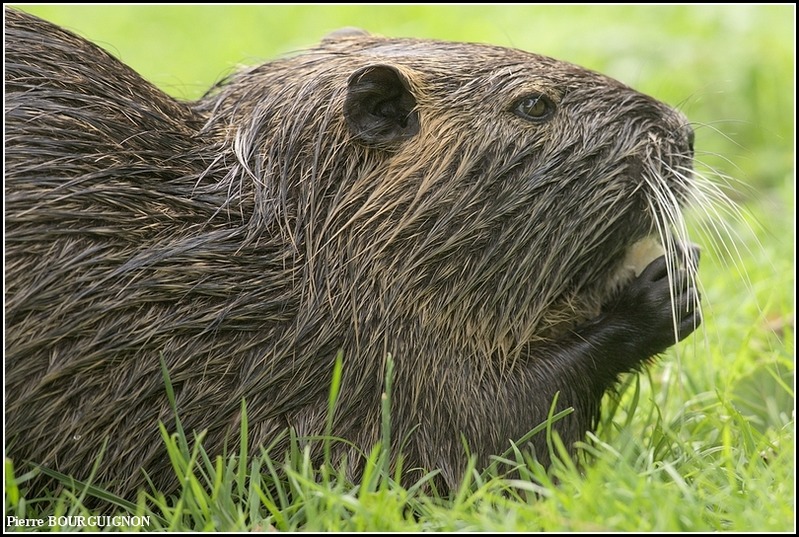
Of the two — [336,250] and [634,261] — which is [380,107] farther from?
[634,261]

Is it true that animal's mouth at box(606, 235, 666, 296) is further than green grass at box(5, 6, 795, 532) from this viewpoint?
Yes

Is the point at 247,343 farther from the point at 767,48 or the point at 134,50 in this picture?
the point at 134,50

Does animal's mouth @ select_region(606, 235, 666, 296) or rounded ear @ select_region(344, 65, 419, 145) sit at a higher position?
rounded ear @ select_region(344, 65, 419, 145)

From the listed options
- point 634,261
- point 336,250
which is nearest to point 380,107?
point 336,250

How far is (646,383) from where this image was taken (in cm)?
473

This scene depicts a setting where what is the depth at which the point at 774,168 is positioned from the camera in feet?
21.8

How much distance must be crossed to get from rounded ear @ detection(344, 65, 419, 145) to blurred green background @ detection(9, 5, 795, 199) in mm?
2287

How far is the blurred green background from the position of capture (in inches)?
275

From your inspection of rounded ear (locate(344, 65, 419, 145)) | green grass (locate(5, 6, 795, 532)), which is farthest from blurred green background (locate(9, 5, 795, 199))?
rounded ear (locate(344, 65, 419, 145))

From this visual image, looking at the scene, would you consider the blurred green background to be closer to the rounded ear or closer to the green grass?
the green grass

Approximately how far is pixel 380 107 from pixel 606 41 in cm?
427

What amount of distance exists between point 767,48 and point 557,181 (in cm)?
447

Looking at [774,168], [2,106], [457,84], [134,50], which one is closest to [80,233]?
[2,106]

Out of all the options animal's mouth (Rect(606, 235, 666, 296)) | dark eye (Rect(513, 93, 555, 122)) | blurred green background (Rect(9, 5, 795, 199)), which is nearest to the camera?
dark eye (Rect(513, 93, 555, 122))
